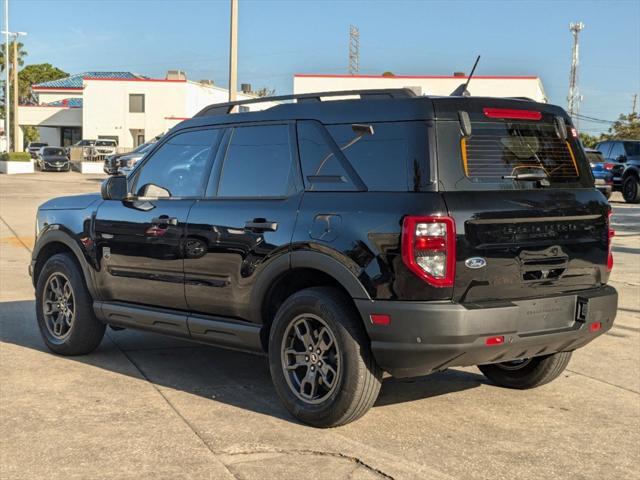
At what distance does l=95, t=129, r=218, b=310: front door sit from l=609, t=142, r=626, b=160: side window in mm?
24084

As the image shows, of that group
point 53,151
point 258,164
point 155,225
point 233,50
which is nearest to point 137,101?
point 53,151

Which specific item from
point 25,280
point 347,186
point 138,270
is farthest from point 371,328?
point 25,280

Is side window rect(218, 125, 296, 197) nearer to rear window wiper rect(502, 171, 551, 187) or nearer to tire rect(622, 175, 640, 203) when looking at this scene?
rear window wiper rect(502, 171, 551, 187)

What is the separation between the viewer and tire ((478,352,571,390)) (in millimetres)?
5648

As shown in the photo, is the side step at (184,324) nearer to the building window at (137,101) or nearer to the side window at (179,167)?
the side window at (179,167)

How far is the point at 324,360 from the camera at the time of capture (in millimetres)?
4844

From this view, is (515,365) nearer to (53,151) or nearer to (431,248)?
(431,248)

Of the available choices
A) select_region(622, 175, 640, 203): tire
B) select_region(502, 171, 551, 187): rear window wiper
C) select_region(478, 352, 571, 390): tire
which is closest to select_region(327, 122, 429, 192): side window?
select_region(502, 171, 551, 187): rear window wiper

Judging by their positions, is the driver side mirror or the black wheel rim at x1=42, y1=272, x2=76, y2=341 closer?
the driver side mirror

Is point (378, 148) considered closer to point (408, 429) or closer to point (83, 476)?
point (408, 429)

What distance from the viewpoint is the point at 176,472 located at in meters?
4.11

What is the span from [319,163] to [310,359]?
1.19 meters

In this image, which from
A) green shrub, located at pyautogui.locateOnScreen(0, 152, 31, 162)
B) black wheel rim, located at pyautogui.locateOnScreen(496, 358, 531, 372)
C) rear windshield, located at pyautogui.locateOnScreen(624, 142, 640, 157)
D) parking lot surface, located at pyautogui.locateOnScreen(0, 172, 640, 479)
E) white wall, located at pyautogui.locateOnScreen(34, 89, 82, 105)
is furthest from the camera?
white wall, located at pyautogui.locateOnScreen(34, 89, 82, 105)

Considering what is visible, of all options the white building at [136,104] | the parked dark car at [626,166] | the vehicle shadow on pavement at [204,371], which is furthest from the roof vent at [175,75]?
the vehicle shadow on pavement at [204,371]
